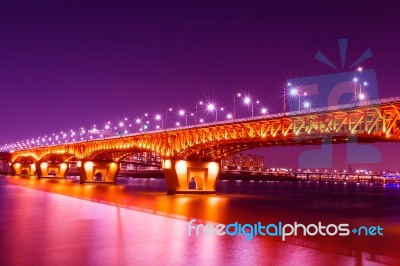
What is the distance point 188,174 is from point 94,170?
45184 millimetres

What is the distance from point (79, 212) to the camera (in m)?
34.2

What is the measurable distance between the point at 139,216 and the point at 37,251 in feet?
43.1

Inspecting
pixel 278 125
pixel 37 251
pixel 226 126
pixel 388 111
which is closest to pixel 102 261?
pixel 37 251

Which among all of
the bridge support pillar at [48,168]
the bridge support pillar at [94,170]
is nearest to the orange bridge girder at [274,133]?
the bridge support pillar at [94,170]

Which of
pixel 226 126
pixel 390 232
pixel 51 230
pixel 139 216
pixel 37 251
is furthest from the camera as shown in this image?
pixel 226 126

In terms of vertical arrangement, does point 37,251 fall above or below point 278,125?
below

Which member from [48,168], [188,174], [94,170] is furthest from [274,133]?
[48,168]

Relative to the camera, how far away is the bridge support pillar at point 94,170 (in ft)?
337

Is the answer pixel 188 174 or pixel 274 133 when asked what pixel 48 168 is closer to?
pixel 188 174

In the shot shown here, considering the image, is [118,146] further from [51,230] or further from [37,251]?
[37,251]

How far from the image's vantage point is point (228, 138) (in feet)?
184

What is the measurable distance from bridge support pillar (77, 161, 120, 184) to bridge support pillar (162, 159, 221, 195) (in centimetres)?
4214

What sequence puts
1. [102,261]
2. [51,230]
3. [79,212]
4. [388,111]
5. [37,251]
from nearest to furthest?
[102,261] → [37,251] → [51,230] → [79,212] → [388,111]

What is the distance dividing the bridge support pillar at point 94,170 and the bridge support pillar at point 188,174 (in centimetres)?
4214
